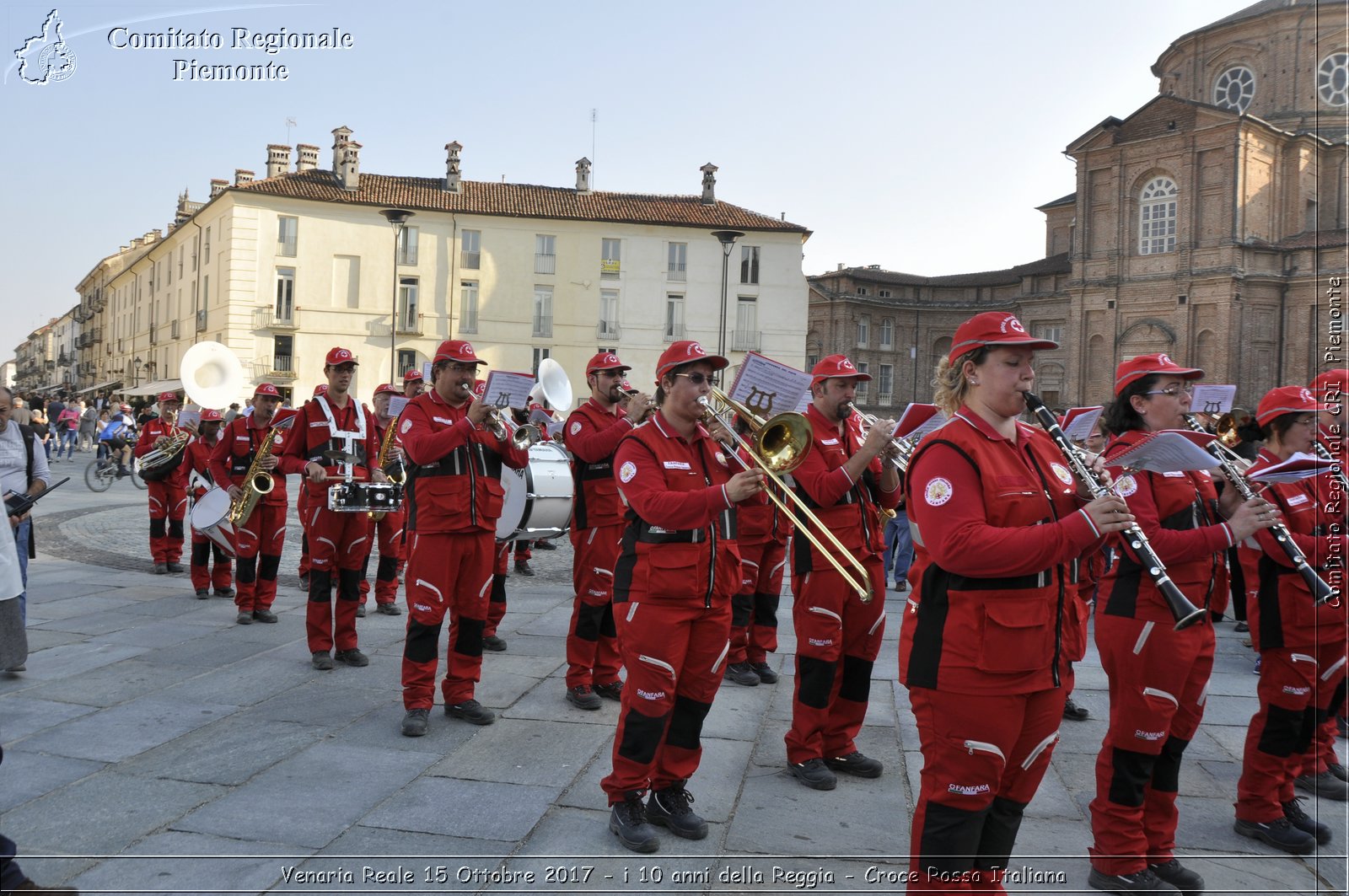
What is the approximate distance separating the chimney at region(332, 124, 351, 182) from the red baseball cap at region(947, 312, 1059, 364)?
45.7 meters

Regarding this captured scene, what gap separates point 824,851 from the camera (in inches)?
166

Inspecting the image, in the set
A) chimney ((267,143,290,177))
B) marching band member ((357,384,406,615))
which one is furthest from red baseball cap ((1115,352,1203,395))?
chimney ((267,143,290,177))

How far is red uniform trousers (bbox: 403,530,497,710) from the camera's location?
576 centimetres

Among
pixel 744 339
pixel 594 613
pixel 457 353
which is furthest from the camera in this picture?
pixel 744 339

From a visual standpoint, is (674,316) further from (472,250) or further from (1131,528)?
(1131,528)

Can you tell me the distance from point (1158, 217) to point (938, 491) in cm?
5299

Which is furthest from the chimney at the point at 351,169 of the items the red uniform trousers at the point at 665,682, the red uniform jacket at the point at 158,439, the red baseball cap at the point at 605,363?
the red uniform trousers at the point at 665,682

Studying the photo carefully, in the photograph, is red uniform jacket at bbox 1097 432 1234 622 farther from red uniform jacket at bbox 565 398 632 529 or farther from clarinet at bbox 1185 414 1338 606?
red uniform jacket at bbox 565 398 632 529

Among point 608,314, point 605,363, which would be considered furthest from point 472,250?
point 605,363

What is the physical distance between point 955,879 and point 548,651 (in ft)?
16.9

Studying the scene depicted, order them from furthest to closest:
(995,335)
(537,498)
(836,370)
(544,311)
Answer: (544,311) < (537,498) < (836,370) < (995,335)

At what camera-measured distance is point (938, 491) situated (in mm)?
3197

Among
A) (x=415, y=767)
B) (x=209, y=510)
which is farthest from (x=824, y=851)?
(x=209, y=510)

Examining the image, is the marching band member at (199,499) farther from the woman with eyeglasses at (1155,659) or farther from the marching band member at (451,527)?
the woman with eyeglasses at (1155,659)
